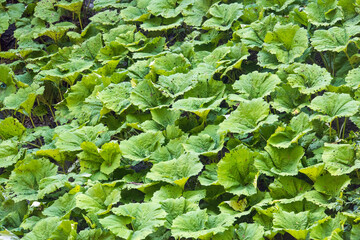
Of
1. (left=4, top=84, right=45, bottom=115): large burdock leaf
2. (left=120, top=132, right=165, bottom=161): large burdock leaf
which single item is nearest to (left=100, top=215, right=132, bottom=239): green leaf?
(left=120, top=132, right=165, bottom=161): large burdock leaf

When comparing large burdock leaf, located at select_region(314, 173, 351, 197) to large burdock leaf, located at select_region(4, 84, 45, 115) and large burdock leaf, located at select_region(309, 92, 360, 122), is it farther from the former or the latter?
large burdock leaf, located at select_region(4, 84, 45, 115)

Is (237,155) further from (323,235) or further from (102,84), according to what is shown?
(102,84)

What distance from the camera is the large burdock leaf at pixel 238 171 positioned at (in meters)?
2.92

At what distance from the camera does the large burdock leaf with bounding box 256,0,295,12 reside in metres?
4.32

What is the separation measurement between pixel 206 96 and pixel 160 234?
1.39 metres

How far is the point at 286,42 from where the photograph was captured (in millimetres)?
3857

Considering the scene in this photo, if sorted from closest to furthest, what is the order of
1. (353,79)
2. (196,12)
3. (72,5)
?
(353,79)
(196,12)
(72,5)

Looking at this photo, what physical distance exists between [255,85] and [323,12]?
1193mm

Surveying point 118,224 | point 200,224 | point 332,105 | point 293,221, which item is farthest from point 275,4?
point 118,224

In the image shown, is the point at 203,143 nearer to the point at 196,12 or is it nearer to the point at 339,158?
the point at 339,158

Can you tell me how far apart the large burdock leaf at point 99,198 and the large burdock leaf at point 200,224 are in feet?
1.83

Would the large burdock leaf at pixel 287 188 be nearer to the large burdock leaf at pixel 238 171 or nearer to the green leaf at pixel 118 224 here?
the large burdock leaf at pixel 238 171

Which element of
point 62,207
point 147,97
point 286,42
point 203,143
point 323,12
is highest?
point 323,12

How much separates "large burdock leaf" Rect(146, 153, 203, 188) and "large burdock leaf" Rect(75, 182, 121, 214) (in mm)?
296
